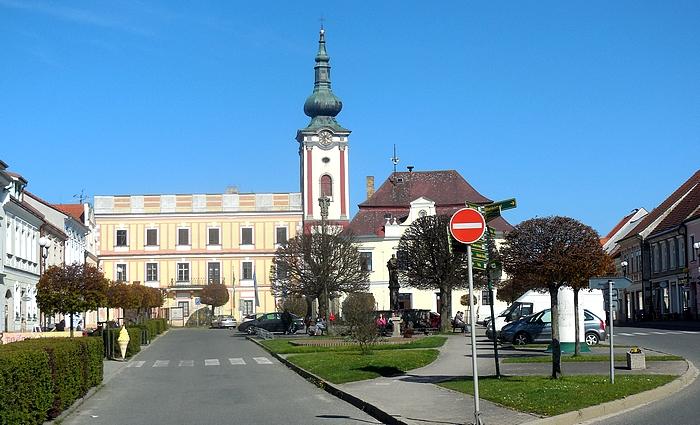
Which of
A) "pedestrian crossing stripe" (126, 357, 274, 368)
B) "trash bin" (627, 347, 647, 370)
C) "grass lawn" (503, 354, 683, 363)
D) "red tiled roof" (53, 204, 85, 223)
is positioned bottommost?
"pedestrian crossing stripe" (126, 357, 274, 368)

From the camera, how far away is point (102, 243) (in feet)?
338

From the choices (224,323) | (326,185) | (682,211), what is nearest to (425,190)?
(326,185)

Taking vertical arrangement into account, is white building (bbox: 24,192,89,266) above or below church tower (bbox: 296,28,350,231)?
below

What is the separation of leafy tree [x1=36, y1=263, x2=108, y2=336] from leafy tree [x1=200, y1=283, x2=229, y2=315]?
188 ft

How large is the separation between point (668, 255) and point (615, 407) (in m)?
57.7

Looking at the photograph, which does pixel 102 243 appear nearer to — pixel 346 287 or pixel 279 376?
pixel 346 287

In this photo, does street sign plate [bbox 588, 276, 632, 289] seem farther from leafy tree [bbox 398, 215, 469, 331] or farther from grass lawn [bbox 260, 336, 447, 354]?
leafy tree [bbox 398, 215, 469, 331]

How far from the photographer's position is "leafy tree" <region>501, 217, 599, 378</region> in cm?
2631

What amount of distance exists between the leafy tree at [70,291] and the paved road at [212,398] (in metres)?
4.76

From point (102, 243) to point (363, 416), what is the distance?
89.5m

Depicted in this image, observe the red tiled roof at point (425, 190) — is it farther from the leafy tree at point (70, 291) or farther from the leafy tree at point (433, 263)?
the leafy tree at point (70, 291)

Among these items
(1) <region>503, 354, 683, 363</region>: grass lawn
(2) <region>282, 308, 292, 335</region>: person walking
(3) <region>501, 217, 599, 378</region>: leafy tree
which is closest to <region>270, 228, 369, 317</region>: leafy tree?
(2) <region>282, 308, 292, 335</region>: person walking

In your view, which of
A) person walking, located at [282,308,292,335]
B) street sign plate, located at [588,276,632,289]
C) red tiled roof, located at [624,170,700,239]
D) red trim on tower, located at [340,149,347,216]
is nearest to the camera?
street sign plate, located at [588,276,632,289]

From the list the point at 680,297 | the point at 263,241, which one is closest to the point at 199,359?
the point at 680,297
